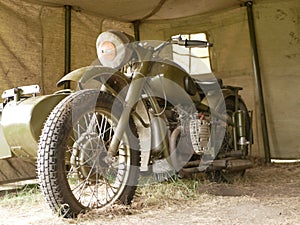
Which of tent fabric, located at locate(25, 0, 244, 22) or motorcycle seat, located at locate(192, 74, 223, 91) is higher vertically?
tent fabric, located at locate(25, 0, 244, 22)

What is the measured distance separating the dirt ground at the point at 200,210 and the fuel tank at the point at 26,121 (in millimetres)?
354

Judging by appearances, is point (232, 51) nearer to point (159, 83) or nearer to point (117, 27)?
point (117, 27)

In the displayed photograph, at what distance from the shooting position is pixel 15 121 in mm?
2469

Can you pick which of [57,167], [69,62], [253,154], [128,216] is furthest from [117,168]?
[253,154]

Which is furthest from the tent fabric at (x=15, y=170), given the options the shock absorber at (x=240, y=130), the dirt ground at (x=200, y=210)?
the shock absorber at (x=240, y=130)

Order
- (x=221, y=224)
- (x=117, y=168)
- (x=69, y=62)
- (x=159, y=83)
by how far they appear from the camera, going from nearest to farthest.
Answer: (x=221, y=224) → (x=117, y=168) → (x=159, y=83) → (x=69, y=62)

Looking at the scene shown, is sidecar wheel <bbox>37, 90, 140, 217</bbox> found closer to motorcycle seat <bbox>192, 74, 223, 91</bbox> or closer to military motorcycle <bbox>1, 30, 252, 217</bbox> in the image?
military motorcycle <bbox>1, 30, 252, 217</bbox>

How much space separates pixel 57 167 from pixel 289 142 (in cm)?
326

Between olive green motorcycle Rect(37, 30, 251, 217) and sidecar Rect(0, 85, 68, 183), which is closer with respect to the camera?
olive green motorcycle Rect(37, 30, 251, 217)

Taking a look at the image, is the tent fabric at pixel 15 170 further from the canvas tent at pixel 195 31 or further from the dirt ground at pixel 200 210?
the dirt ground at pixel 200 210

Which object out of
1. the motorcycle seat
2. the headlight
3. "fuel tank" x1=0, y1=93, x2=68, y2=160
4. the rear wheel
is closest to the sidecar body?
"fuel tank" x1=0, y1=93, x2=68, y2=160

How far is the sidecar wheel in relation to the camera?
1.85m

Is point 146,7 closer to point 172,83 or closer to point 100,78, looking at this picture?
point 172,83

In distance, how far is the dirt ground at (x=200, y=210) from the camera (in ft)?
6.17
